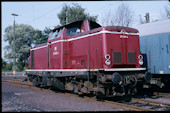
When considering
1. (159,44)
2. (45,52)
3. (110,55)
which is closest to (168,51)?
(159,44)

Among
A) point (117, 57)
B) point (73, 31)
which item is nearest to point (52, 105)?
point (117, 57)

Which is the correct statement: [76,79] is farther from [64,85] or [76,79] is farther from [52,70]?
[52,70]

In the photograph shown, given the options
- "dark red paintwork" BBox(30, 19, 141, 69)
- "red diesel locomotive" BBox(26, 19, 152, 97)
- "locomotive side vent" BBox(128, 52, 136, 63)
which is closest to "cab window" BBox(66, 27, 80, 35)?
"red diesel locomotive" BBox(26, 19, 152, 97)

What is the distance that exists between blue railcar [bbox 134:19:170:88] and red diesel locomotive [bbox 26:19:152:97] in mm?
1631

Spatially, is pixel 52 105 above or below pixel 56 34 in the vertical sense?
below

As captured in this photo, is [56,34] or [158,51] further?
[56,34]

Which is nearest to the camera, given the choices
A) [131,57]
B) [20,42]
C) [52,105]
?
[52,105]

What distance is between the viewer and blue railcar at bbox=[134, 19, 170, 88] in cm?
966

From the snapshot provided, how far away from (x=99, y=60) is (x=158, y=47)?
13.8 ft

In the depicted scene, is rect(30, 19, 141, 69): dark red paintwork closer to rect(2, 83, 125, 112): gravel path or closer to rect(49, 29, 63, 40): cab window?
rect(49, 29, 63, 40): cab window

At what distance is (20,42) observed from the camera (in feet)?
140

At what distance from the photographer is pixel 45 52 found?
1191 cm

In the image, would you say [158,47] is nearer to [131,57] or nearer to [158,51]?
[158,51]

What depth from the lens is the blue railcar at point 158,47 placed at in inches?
380
